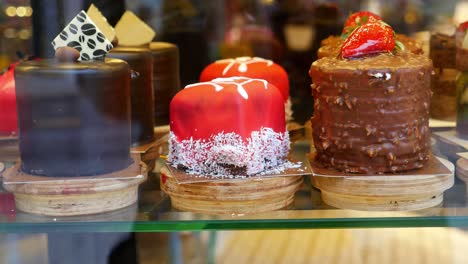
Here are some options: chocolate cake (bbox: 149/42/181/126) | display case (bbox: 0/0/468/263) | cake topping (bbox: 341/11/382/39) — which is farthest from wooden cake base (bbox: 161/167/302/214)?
cake topping (bbox: 341/11/382/39)

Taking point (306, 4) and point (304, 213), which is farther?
point (306, 4)

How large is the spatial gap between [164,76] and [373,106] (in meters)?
0.59

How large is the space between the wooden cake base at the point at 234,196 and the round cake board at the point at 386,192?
0.09m

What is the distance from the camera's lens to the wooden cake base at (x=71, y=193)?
1177 mm

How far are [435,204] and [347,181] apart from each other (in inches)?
6.2

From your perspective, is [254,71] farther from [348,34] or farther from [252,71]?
[348,34]

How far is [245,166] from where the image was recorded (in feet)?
4.14

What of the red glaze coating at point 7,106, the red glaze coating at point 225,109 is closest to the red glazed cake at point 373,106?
the red glaze coating at point 225,109

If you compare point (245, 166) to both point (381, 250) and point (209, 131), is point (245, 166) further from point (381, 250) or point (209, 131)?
point (381, 250)

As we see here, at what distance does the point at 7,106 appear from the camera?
57.8 inches

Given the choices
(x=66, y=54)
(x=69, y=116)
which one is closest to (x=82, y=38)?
(x=66, y=54)

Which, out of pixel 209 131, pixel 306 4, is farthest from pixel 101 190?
pixel 306 4

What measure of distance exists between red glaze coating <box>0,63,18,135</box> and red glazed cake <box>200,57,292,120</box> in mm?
447

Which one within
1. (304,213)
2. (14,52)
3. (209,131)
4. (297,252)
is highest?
(14,52)
